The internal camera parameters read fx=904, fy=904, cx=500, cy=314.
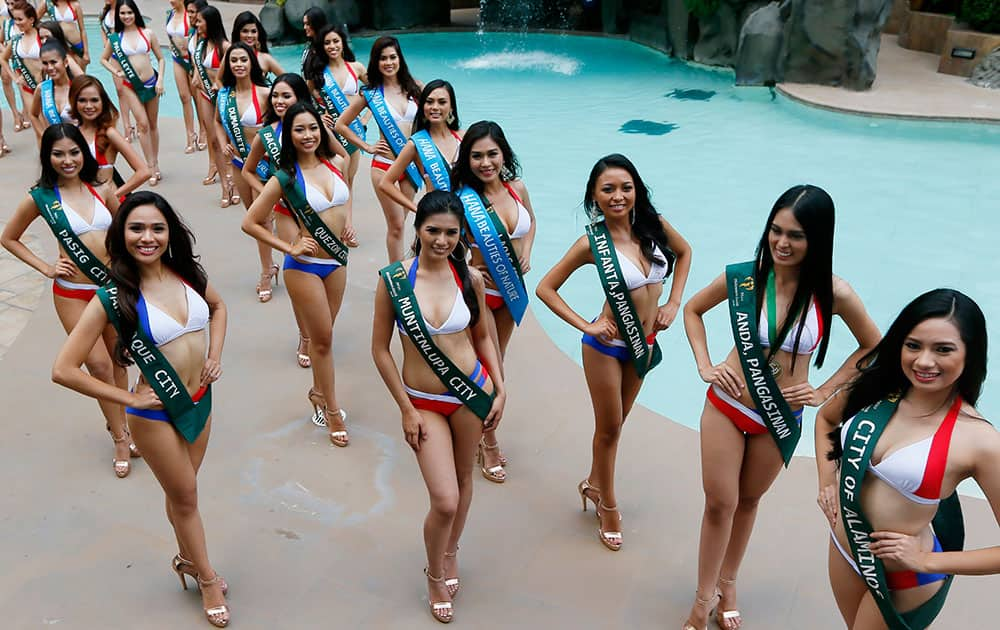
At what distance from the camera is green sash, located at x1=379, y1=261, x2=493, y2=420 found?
314cm

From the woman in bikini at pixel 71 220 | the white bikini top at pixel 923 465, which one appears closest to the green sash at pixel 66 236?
the woman in bikini at pixel 71 220

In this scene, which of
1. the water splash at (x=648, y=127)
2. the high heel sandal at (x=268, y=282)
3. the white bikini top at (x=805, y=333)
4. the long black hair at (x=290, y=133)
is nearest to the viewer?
the white bikini top at (x=805, y=333)

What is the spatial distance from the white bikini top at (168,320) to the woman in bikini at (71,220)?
1006mm

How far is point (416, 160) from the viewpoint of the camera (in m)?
4.86

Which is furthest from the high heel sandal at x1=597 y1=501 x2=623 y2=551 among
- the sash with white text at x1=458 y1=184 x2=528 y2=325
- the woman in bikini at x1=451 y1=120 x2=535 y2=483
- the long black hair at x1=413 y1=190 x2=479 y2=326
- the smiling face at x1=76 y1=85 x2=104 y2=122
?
the smiling face at x1=76 y1=85 x2=104 y2=122

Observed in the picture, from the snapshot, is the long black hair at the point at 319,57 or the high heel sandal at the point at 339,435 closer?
the high heel sandal at the point at 339,435

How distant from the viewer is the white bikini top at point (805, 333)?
292 cm

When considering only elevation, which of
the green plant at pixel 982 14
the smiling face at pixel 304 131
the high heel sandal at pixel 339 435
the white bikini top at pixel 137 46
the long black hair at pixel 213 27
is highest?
the green plant at pixel 982 14

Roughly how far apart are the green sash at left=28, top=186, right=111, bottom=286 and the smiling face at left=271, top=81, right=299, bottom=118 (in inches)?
59.2

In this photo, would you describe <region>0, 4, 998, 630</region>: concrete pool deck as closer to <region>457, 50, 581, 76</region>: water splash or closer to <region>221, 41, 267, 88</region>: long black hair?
<region>221, 41, 267, 88</region>: long black hair

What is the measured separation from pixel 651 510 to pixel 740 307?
4.56 ft

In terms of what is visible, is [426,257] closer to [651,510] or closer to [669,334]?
[651,510]

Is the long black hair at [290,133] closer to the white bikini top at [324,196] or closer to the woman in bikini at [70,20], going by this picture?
the white bikini top at [324,196]

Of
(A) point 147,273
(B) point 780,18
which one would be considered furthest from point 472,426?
(B) point 780,18
